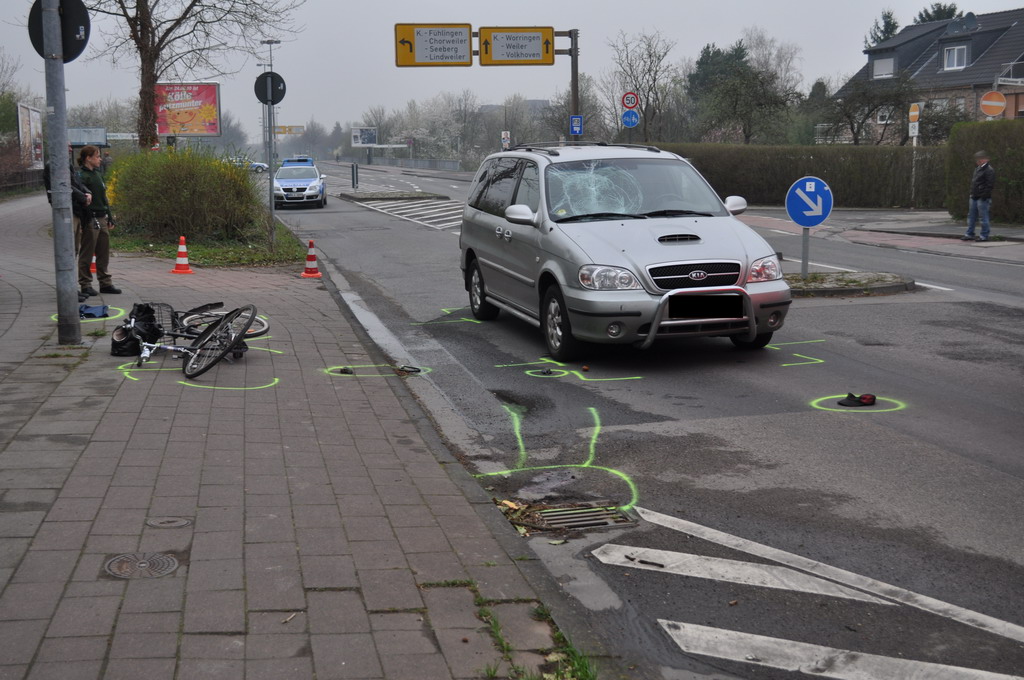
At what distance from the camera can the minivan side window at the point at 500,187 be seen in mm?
10867

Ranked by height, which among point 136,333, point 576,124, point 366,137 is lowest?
point 136,333

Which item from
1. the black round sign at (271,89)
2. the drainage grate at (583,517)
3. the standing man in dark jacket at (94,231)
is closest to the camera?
the drainage grate at (583,517)

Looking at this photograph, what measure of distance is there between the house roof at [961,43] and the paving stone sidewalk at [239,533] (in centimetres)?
5333

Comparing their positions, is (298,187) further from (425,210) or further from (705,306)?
(705,306)

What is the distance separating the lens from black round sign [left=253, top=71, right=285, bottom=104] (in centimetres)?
1773

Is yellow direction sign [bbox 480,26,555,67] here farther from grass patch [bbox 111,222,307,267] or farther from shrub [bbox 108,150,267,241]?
shrub [bbox 108,150,267,241]

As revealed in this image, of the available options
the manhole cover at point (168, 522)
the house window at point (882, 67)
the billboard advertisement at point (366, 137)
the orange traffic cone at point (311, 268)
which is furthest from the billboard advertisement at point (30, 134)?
the billboard advertisement at point (366, 137)

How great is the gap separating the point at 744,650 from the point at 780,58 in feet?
377

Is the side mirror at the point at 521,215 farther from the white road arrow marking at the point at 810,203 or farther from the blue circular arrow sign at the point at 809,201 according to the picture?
the white road arrow marking at the point at 810,203

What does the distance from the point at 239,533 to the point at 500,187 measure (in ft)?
23.3

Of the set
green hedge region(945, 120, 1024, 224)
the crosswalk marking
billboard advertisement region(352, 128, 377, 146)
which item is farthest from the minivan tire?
billboard advertisement region(352, 128, 377, 146)

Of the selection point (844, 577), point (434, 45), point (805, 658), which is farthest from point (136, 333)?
point (434, 45)

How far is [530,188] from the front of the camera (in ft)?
33.8

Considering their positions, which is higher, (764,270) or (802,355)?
(764,270)
